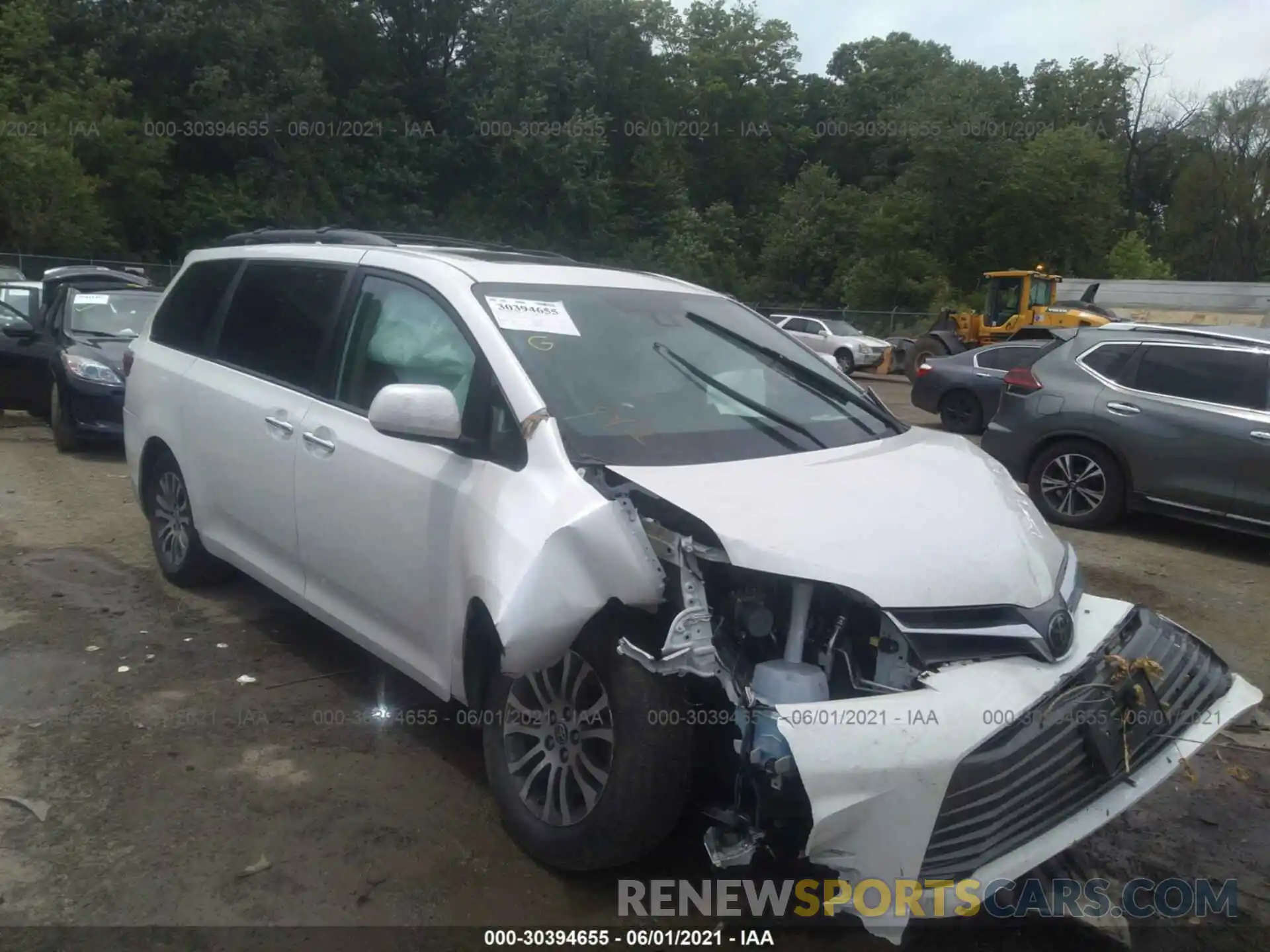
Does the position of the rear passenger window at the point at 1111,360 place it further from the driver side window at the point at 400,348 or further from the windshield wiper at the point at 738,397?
the driver side window at the point at 400,348

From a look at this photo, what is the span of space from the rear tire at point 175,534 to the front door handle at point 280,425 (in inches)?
46.0

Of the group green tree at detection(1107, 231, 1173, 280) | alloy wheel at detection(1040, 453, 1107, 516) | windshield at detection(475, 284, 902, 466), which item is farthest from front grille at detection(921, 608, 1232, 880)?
green tree at detection(1107, 231, 1173, 280)

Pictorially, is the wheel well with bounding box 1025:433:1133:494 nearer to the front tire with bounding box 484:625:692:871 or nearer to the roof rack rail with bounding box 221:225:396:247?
the roof rack rail with bounding box 221:225:396:247

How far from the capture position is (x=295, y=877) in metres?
3.18

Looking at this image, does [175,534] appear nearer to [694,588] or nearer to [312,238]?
[312,238]

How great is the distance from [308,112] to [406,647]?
2887 centimetres

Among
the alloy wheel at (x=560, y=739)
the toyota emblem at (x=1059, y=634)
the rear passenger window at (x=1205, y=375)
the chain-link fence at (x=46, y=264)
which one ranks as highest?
the rear passenger window at (x=1205, y=375)

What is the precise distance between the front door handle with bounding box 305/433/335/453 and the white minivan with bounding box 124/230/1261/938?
32mm

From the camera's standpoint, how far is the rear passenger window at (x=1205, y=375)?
734 cm

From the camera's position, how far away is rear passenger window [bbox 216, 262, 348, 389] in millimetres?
4324

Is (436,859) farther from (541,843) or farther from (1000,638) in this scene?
(1000,638)

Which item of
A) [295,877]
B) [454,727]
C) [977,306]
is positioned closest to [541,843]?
[295,877]

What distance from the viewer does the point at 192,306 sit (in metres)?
5.44

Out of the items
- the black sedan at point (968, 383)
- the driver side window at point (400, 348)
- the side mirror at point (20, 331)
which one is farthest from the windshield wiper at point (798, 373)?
the black sedan at point (968, 383)
